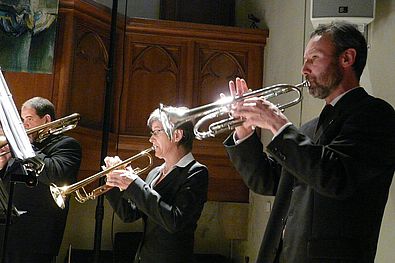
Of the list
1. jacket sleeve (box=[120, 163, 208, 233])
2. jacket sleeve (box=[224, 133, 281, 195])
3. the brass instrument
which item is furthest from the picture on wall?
jacket sleeve (box=[224, 133, 281, 195])

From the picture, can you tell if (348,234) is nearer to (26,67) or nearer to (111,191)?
(111,191)

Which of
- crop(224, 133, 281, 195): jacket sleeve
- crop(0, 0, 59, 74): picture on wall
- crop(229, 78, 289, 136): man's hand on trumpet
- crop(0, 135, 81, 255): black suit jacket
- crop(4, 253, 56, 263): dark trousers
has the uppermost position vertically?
crop(0, 0, 59, 74): picture on wall

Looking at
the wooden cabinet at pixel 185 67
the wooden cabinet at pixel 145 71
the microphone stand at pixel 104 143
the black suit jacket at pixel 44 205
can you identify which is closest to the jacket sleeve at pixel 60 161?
the black suit jacket at pixel 44 205

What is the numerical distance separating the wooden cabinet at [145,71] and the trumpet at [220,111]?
6.68 feet

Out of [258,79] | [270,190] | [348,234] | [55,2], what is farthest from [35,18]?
[348,234]

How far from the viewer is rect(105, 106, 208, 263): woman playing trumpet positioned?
275 cm

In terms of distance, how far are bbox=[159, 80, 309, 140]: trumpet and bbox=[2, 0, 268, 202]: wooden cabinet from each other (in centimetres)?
203

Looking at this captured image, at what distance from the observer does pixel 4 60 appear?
449 centimetres

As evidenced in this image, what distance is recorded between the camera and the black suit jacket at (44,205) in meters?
3.35

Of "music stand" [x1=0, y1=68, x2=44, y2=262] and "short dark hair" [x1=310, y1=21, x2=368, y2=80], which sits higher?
"short dark hair" [x1=310, y1=21, x2=368, y2=80]

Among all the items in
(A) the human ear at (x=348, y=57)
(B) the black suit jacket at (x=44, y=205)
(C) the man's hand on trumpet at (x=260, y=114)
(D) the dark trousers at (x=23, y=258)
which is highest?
(A) the human ear at (x=348, y=57)

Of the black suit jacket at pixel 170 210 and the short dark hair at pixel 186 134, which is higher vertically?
the short dark hair at pixel 186 134

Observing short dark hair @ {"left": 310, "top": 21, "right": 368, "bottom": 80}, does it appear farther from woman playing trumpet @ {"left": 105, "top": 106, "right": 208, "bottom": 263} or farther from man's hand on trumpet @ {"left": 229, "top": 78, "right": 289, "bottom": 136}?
woman playing trumpet @ {"left": 105, "top": 106, "right": 208, "bottom": 263}

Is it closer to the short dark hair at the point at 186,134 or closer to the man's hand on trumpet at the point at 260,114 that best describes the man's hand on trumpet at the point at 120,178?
the short dark hair at the point at 186,134
